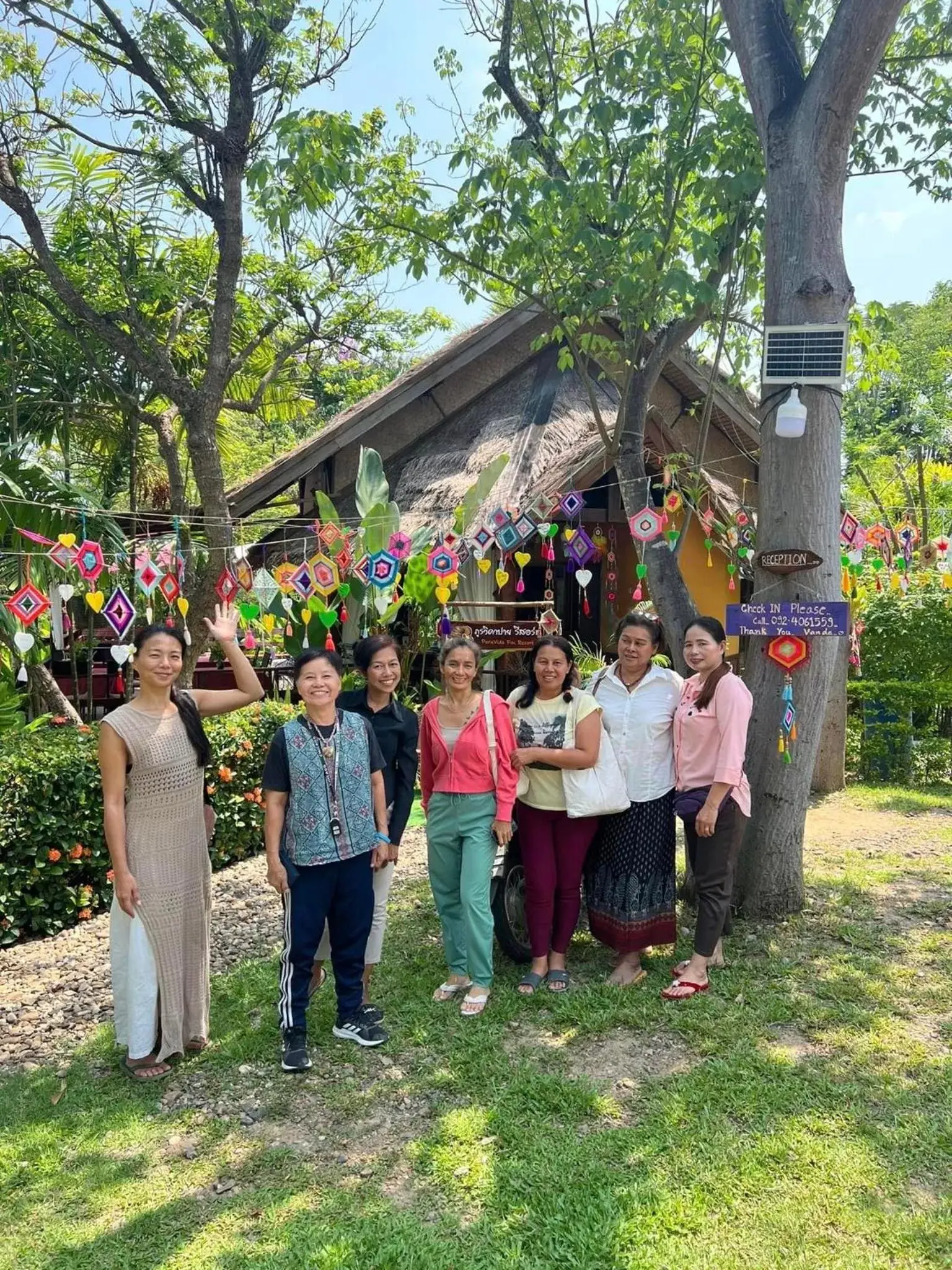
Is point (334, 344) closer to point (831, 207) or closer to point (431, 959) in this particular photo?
point (831, 207)

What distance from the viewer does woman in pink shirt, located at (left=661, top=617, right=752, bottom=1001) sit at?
3.93 meters

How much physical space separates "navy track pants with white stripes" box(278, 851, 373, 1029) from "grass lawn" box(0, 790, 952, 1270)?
30cm

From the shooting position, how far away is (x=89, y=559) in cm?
519

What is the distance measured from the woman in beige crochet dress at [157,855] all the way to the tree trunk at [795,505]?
2845 millimetres

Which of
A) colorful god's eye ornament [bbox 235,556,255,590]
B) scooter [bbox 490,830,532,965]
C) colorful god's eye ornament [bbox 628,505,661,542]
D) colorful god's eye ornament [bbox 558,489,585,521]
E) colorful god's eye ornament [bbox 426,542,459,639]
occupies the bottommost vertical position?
scooter [bbox 490,830,532,965]

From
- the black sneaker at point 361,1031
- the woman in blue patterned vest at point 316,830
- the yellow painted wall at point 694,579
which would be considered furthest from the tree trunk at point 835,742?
the woman in blue patterned vest at point 316,830

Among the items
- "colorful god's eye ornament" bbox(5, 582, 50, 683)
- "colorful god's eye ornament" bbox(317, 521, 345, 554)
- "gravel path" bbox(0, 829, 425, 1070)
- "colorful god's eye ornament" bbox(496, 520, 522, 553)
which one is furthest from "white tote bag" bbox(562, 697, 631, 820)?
"colorful god's eye ornament" bbox(5, 582, 50, 683)

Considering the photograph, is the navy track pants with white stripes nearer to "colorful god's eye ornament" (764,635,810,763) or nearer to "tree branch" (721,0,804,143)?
"colorful god's eye ornament" (764,635,810,763)

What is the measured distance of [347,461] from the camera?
10.5 metres

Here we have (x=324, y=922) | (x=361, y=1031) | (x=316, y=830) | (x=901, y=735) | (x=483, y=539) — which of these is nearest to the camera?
(x=316, y=830)

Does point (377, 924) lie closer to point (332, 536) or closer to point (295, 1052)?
point (295, 1052)

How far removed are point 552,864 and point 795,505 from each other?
7.61 feet

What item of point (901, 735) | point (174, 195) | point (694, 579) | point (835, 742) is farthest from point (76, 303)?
point (901, 735)

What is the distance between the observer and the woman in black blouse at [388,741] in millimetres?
3809
